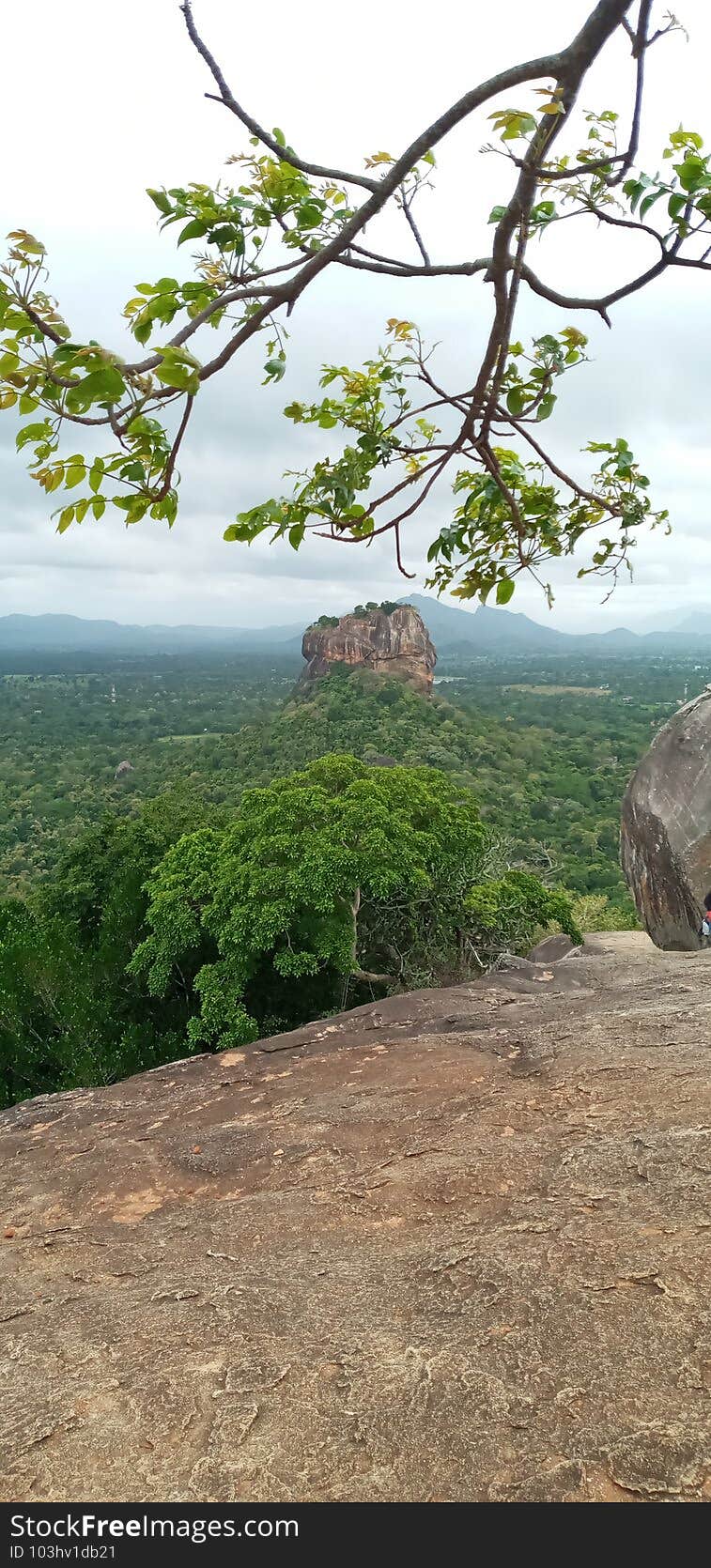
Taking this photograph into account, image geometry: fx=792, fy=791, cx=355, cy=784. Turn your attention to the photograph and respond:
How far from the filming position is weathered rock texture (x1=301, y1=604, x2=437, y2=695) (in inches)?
2825

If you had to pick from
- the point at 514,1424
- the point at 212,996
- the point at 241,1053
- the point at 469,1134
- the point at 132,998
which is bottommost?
the point at 132,998

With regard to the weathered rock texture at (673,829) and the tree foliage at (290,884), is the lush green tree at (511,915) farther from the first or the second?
the weathered rock texture at (673,829)

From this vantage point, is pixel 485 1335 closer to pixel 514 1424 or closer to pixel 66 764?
pixel 514 1424

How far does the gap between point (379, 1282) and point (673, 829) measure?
974 cm

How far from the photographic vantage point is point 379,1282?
3.14 metres

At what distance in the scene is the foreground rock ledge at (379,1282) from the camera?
7.38ft

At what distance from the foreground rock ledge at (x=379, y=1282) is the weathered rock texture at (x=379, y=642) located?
65.2 meters

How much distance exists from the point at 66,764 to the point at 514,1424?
2955 inches

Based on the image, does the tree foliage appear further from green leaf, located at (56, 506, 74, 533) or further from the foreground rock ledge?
green leaf, located at (56, 506, 74, 533)

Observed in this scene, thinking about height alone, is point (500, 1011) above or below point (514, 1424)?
below

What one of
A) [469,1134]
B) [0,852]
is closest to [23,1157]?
[469,1134]

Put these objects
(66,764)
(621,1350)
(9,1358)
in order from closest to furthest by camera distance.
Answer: (621,1350)
(9,1358)
(66,764)

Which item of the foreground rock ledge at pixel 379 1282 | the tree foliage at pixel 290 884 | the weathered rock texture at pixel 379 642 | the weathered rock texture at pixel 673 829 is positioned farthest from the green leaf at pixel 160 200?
the weathered rock texture at pixel 379 642
